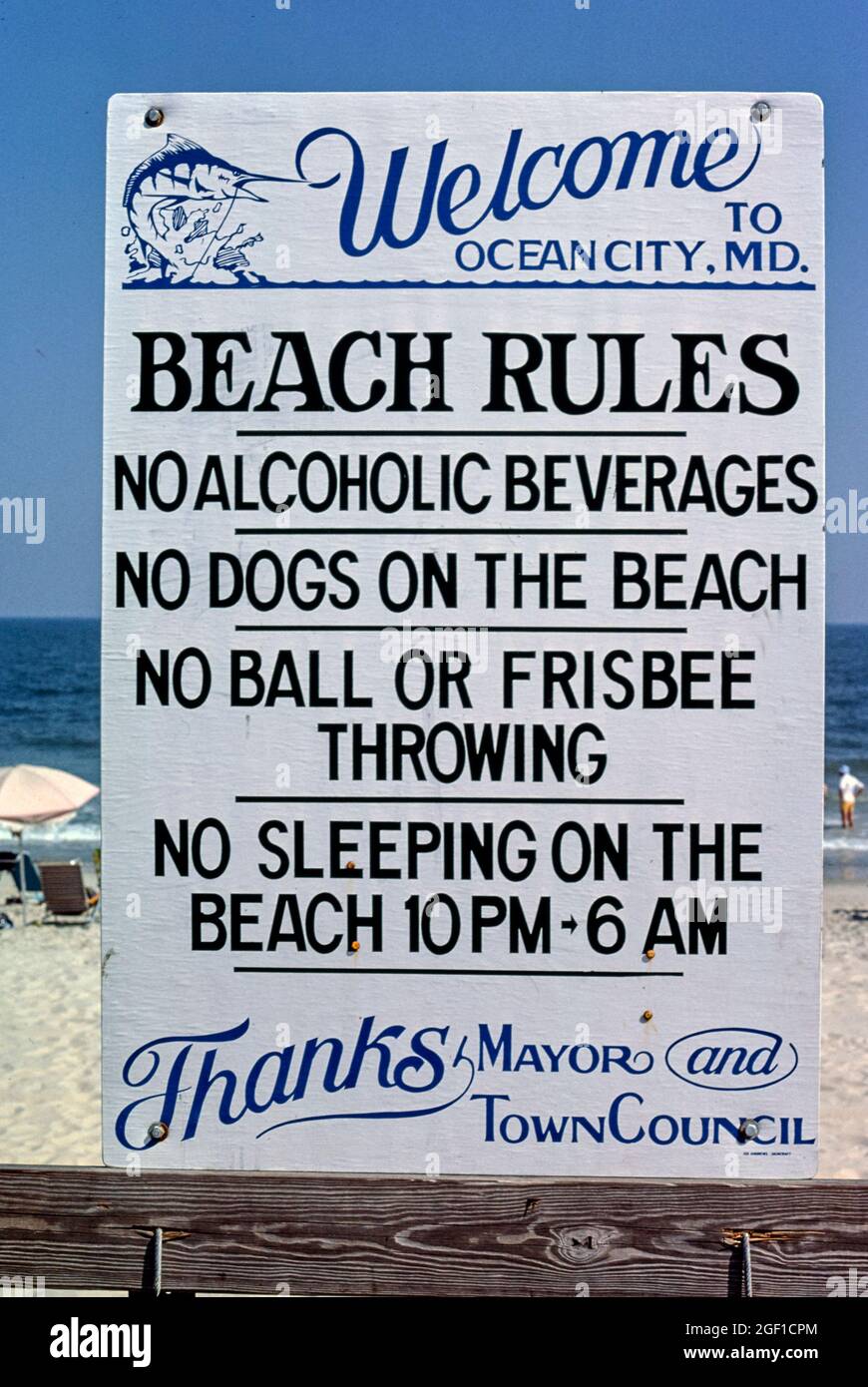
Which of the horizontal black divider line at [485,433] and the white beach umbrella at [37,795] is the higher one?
the horizontal black divider line at [485,433]

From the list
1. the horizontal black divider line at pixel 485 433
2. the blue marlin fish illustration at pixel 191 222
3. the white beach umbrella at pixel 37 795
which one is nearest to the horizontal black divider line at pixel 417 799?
the horizontal black divider line at pixel 485 433

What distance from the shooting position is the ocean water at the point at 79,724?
99.1 feet

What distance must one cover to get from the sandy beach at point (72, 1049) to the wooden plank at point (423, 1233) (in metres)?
4.88

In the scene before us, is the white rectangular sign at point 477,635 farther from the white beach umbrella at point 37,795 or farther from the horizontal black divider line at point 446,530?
the white beach umbrella at point 37,795

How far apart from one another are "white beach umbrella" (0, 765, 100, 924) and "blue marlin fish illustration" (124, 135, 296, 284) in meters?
14.2

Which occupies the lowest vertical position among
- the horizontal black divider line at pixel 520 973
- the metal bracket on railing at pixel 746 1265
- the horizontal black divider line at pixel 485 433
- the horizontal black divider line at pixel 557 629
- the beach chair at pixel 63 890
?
the beach chair at pixel 63 890

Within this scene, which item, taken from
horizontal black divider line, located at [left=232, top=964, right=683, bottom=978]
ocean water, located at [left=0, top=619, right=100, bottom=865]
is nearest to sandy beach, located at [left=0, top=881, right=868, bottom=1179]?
horizontal black divider line, located at [left=232, top=964, right=683, bottom=978]

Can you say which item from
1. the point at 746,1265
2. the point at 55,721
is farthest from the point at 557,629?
the point at 55,721

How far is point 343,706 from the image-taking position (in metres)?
2.66

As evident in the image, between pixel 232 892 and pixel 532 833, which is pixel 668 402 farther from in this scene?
pixel 232 892

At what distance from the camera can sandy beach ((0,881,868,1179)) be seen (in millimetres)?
8664

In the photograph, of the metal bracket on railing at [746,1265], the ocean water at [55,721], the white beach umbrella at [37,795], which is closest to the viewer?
the metal bracket on railing at [746,1265]

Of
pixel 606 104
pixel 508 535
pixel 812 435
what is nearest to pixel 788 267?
pixel 812 435

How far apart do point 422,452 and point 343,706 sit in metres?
0.59
